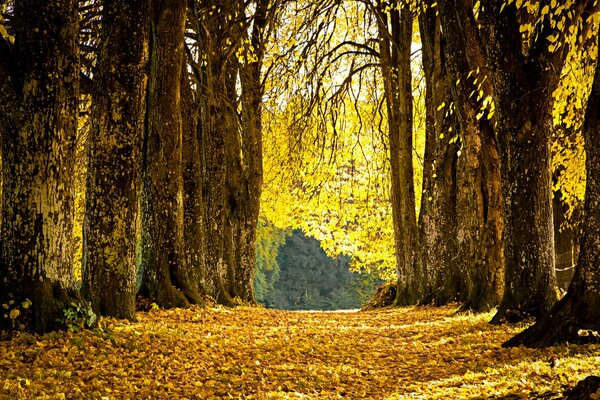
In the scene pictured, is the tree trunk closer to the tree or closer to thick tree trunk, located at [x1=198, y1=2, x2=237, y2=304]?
the tree

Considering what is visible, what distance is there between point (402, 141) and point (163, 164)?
7.34 m

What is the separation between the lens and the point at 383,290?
18969 millimetres

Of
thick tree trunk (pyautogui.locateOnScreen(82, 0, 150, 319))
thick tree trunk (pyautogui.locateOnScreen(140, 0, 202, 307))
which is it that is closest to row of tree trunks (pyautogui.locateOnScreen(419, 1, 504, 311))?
thick tree trunk (pyautogui.locateOnScreen(140, 0, 202, 307))

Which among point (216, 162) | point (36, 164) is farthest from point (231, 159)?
point (36, 164)

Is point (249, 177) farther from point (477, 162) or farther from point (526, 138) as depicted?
point (526, 138)

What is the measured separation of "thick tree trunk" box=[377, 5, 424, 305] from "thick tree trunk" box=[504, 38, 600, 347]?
977cm

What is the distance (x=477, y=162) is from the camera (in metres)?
9.56

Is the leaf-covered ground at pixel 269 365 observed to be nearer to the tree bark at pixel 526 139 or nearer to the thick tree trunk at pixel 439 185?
the tree bark at pixel 526 139

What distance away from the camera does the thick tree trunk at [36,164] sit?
560cm

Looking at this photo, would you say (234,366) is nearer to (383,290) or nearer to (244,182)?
(244,182)

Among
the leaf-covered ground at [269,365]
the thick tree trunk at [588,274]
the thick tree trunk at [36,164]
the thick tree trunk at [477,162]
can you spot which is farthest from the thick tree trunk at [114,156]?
the thick tree trunk at [588,274]

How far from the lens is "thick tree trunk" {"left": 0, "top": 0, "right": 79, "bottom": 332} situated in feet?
18.4

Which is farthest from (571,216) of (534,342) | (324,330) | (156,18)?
(156,18)

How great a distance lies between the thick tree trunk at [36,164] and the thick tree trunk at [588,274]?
4681mm
